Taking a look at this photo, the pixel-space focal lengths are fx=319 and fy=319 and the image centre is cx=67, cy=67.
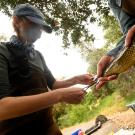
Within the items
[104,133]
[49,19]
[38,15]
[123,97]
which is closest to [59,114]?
[123,97]

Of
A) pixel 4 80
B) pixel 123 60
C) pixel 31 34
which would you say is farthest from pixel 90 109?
pixel 123 60

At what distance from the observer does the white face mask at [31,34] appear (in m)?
3.01

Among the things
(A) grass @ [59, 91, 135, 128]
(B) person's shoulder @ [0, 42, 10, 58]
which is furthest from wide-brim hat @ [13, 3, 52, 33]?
(A) grass @ [59, 91, 135, 128]

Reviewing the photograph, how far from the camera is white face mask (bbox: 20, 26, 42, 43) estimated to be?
9.87 ft

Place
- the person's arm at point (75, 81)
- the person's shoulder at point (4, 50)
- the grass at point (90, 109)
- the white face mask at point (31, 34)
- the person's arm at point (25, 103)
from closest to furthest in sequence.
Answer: the person's arm at point (25, 103) < the person's shoulder at point (4, 50) < the white face mask at point (31, 34) < the person's arm at point (75, 81) < the grass at point (90, 109)

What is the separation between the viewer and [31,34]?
305 centimetres

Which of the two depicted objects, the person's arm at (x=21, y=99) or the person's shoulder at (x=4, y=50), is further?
the person's shoulder at (x=4, y=50)

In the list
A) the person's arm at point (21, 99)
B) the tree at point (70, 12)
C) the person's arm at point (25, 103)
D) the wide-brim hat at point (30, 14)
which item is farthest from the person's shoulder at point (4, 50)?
the tree at point (70, 12)

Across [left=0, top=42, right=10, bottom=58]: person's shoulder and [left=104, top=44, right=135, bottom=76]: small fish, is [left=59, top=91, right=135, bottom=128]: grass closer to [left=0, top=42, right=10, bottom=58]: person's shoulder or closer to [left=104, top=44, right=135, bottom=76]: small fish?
[left=0, top=42, right=10, bottom=58]: person's shoulder

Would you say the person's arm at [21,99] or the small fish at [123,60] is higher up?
the small fish at [123,60]

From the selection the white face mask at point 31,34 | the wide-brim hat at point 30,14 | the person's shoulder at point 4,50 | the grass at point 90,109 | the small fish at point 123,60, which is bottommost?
the grass at point 90,109

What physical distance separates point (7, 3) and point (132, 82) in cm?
1331

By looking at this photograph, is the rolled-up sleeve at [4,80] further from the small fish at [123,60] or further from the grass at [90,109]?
the grass at [90,109]

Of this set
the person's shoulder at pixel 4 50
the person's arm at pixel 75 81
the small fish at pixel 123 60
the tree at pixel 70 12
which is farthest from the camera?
the tree at pixel 70 12
